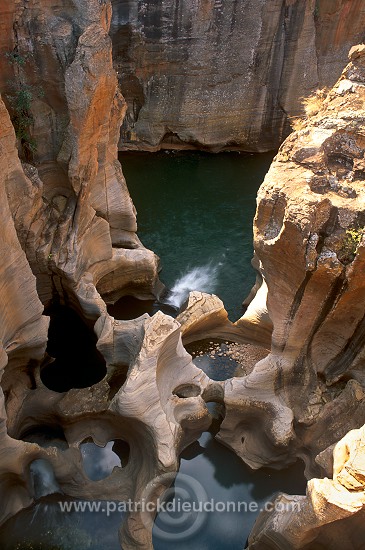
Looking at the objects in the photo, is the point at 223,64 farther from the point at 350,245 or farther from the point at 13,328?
the point at 13,328

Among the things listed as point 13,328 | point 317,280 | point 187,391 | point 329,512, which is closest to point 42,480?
point 13,328

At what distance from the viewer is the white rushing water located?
12.9 meters

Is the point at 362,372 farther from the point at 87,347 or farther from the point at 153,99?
the point at 153,99

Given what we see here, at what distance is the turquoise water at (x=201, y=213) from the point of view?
13.7 metres

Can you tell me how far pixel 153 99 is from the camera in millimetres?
18500

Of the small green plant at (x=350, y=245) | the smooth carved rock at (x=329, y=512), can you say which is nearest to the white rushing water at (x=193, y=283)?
the small green plant at (x=350, y=245)

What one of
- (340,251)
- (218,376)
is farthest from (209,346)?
(340,251)

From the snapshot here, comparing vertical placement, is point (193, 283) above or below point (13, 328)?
below

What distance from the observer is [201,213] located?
16.2 meters

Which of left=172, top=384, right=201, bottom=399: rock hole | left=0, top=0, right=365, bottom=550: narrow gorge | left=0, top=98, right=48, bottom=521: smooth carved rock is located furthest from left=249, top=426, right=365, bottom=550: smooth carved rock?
left=0, top=98, right=48, bottom=521: smooth carved rock

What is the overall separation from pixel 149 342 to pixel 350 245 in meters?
3.61

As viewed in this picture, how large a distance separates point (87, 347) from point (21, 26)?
6632mm

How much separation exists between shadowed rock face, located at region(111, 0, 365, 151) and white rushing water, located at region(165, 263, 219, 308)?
7.33m

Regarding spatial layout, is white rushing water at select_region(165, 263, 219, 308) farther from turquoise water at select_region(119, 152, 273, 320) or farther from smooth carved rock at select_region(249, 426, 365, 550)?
smooth carved rock at select_region(249, 426, 365, 550)
